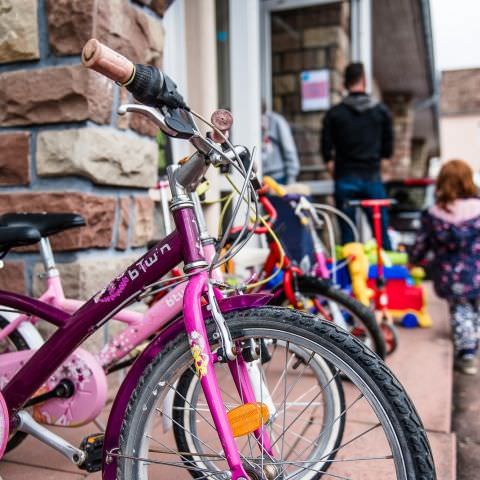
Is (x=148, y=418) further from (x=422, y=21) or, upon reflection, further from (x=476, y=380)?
(x=422, y=21)

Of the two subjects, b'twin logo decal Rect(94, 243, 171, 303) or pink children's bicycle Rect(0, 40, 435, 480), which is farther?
b'twin logo decal Rect(94, 243, 171, 303)

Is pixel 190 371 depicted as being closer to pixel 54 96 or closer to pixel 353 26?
pixel 54 96

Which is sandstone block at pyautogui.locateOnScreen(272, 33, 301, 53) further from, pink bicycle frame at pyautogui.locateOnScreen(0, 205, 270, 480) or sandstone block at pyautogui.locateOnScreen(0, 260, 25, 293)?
pink bicycle frame at pyautogui.locateOnScreen(0, 205, 270, 480)

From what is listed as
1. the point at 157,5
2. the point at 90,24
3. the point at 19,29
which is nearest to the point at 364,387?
the point at 90,24

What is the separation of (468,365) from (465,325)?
0.24m

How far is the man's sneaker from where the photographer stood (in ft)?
11.5

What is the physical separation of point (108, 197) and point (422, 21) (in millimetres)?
6115

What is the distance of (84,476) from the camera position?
2.04 meters

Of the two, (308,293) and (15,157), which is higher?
(15,157)

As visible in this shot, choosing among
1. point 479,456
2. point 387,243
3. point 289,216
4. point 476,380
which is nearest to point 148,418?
point 479,456

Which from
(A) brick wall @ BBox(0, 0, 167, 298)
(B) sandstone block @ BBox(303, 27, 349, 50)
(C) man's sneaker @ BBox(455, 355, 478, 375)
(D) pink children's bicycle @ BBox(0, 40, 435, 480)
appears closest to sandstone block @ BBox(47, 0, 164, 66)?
(A) brick wall @ BBox(0, 0, 167, 298)

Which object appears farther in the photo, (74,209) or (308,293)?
(308,293)

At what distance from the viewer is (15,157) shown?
256 cm

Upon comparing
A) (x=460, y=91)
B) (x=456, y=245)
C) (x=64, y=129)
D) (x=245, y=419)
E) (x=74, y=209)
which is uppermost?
(x=460, y=91)
